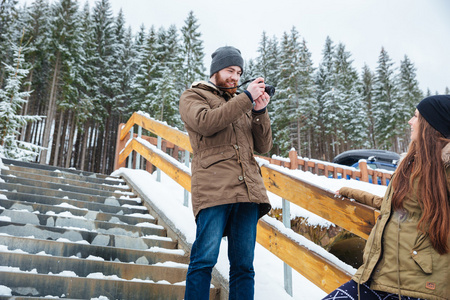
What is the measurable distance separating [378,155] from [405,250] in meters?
11.6

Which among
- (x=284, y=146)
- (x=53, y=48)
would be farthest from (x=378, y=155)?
(x=53, y=48)

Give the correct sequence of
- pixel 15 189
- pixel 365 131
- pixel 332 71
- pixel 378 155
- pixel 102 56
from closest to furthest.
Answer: pixel 15 189, pixel 378 155, pixel 102 56, pixel 365 131, pixel 332 71

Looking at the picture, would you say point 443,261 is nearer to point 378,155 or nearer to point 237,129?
point 237,129

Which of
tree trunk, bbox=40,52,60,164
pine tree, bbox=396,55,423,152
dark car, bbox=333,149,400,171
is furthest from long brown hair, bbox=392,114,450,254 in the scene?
pine tree, bbox=396,55,423,152

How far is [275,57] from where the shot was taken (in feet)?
96.7

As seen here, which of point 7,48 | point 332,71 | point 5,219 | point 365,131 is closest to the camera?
point 5,219

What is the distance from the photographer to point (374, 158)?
11438 millimetres

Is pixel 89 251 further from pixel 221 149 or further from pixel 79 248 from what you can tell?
pixel 221 149

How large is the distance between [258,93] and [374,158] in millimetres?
10809

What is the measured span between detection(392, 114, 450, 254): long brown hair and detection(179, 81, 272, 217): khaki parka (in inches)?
28.4

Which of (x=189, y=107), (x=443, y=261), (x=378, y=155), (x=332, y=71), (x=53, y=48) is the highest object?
(x=332, y=71)

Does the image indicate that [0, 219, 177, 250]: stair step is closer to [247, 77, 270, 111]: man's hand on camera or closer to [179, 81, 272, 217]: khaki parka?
[179, 81, 272, 217]: khaki parka

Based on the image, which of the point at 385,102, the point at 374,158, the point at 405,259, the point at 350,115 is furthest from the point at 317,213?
the point at 385,102

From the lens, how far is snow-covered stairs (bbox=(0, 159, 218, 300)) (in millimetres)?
A: 2244
